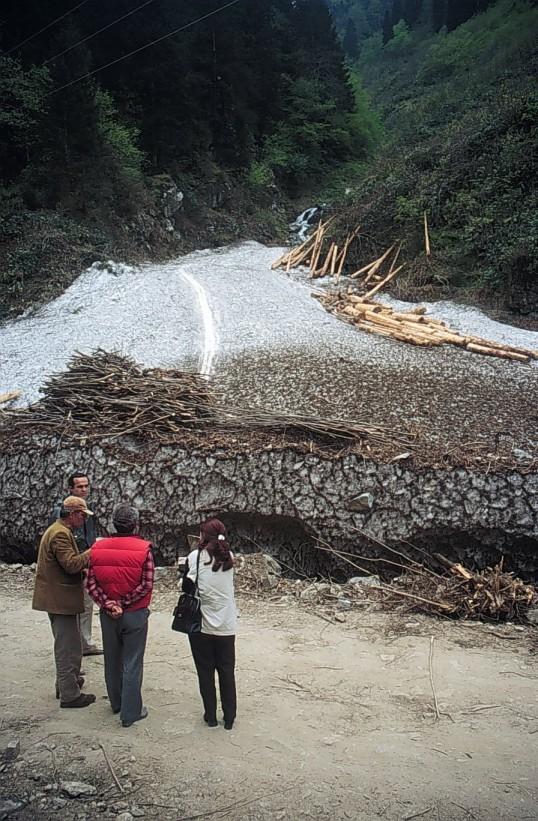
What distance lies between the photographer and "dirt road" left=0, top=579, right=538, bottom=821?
10.9 feet

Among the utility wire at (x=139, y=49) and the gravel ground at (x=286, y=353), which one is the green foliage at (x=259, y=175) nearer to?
the utility wire at (x=139, y=49)

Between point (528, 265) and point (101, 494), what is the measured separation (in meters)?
11.8

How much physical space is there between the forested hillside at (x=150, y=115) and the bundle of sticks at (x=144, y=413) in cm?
948

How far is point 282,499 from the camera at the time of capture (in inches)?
280

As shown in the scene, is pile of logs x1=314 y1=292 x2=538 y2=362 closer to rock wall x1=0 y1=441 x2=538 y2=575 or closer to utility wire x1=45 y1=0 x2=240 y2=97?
rock wall x1=0 y1=441 x2=538 y2=575

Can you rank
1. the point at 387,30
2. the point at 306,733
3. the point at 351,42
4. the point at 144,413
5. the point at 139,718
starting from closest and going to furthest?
the point at 306,733, the point at 139,718, the point at 144,413, the point at 387,30, the point at 351,42

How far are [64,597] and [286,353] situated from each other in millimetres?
7628

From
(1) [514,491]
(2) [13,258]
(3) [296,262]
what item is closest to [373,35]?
(3) [296,262]

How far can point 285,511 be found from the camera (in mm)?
7102

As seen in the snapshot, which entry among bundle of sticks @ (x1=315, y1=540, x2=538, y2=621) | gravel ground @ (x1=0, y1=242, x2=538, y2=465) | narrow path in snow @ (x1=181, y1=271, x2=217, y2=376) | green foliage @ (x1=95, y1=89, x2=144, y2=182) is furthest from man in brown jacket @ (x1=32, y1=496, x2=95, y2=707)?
green foliage @ (x1=95, y1=89, x2=144, y2=182)

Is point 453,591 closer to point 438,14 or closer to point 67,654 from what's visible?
point 67,654

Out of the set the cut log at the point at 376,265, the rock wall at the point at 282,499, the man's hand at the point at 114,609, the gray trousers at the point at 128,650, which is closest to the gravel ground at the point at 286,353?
the rock wall at the point at 282,499

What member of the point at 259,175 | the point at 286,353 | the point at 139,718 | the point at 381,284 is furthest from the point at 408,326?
the point at 259,175

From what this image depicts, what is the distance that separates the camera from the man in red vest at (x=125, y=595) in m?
3.99
